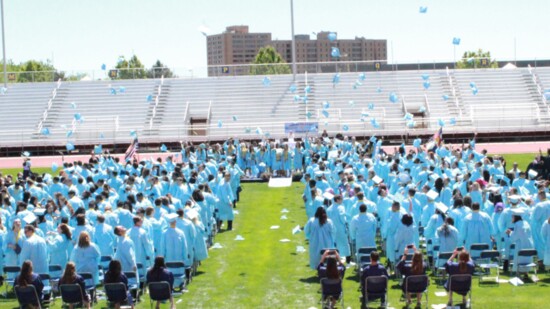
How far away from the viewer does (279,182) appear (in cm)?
3384

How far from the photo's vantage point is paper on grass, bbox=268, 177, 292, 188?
33562 millimetres

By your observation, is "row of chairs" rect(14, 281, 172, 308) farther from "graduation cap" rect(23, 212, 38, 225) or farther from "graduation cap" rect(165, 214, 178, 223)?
"graduation cap" rect(23, 212, 38, 225)

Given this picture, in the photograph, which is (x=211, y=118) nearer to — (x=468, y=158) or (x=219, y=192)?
(x=468, y=158)

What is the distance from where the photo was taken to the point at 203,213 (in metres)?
20.7

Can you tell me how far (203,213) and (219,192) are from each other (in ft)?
8.62

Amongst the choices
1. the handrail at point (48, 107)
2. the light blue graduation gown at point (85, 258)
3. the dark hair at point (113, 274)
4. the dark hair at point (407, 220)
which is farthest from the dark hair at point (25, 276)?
the handrail at point (48, 107)

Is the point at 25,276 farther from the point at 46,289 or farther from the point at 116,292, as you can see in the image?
the point at 46,289

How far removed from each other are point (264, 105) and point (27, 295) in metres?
44.2

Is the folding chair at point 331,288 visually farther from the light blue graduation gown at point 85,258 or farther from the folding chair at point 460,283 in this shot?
the light blue graduation gown at point 85,258

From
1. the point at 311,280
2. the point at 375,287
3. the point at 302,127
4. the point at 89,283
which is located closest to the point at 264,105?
the point at 302,127

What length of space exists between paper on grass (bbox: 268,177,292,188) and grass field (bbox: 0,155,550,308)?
9.11 metres

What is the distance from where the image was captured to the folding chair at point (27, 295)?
45.4 ft

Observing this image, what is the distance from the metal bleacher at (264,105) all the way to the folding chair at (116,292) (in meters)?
37.1

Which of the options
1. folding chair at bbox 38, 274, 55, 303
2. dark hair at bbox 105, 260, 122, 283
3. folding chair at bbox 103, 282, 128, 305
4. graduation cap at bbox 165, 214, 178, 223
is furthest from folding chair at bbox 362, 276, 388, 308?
folding chair at bbox 38, 274, 55, 303
